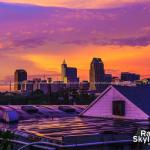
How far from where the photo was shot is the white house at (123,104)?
4181 centimetres

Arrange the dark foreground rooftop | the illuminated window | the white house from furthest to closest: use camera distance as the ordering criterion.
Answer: the illuminated window → the white house → the dark foreground rooftop

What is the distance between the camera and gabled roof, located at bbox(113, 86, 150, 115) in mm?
41844

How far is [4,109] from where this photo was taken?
1672 inches

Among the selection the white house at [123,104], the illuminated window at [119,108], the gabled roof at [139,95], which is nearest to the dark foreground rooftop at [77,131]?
the illuminated window at [119,108]

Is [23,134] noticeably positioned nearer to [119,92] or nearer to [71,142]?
[71,142]

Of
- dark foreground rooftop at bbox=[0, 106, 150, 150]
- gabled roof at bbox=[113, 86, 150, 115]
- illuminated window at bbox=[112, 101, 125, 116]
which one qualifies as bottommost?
dark foreground rooftop at bbox=[0, 106, 150, 150]

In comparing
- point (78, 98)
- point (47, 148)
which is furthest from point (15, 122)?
point (78, 98)

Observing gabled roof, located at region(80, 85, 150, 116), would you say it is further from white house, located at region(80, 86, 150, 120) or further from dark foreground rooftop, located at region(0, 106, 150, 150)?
dark foreground rooftop, located at region(0, 106, 150, 150)

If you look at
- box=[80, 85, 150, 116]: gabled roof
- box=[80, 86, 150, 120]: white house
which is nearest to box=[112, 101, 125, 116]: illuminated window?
box=[80, 86, 150, 120]: white house

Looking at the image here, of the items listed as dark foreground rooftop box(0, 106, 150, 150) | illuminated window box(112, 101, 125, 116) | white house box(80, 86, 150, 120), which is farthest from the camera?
illuminated window box(112, 101, 125, 116)

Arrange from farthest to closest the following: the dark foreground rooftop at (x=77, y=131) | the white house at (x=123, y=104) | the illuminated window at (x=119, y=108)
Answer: the illuminated window at (x=119, y=108), the white house at (x=123, y=104), the dark foreground rooftop at (x=77, y=131)

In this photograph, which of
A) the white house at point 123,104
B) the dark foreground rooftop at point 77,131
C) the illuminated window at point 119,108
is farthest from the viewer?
the illuminated window at point 119,108

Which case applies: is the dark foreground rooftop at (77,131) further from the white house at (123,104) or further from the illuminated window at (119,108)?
the white house at (123,104)

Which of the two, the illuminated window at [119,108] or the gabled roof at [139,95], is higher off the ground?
the gabled roof at [139,95]
